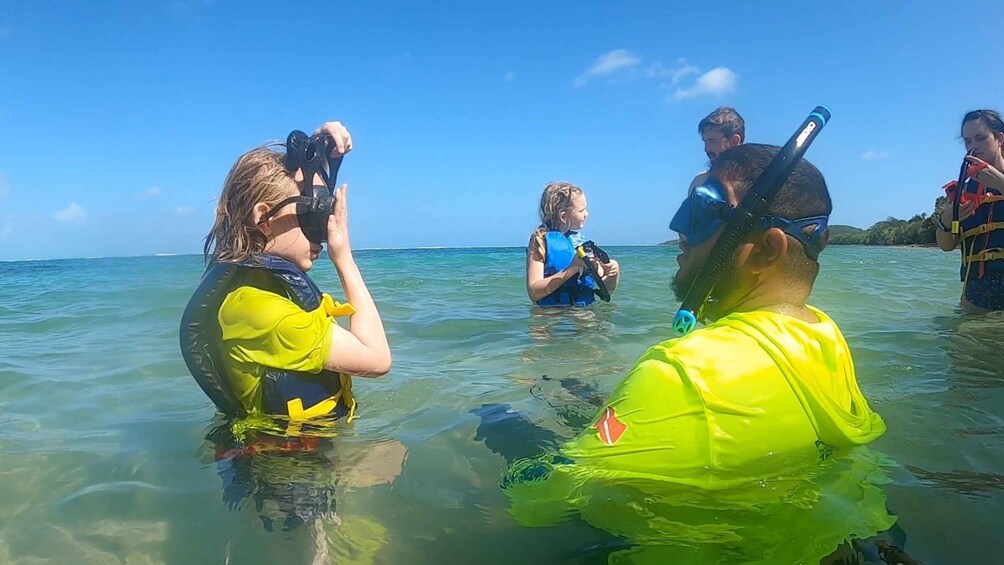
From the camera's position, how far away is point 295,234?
3.19 metres

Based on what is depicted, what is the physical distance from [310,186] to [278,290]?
1.69ft

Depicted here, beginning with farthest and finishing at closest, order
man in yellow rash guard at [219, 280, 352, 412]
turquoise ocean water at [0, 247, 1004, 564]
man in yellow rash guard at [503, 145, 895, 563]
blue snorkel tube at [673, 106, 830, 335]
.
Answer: man in yellow rash guard at [219, 280, 352, 412] → turquoise ocean water at [0, 247, 1004, 564] → blue snorkel tube at [673, 106, 830, 335] → man in yellow rash guard at [503, 145, 895, 563]

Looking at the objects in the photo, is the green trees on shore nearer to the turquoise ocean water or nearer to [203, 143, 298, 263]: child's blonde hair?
the turquoise ocean water

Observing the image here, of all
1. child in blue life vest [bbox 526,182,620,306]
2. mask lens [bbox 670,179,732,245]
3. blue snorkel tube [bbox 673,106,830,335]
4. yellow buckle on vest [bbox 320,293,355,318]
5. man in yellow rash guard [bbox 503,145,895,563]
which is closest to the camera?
man in yellow rash guard [bbox 503,145,895,563]

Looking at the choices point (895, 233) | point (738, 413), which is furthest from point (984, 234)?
point (895, 233)

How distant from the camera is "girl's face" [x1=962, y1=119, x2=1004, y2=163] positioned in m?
6.09

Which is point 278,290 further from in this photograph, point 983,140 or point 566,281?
point 983,140

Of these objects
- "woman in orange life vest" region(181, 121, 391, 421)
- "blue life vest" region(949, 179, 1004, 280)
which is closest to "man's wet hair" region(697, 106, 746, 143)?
"blue life vest" region(949, 179, 1004, 280)

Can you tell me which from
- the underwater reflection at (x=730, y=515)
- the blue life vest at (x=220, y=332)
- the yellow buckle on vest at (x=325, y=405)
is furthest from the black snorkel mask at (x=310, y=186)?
the underwater reflection at (x=730, y=515)

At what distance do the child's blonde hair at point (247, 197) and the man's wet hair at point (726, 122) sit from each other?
4.07m

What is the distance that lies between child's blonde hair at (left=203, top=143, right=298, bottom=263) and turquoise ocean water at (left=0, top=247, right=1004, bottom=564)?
38.2 inches

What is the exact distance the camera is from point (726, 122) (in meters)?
5.85

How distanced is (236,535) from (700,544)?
1648 millimetres

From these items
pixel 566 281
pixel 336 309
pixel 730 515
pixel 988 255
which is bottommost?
pixel 730 515
